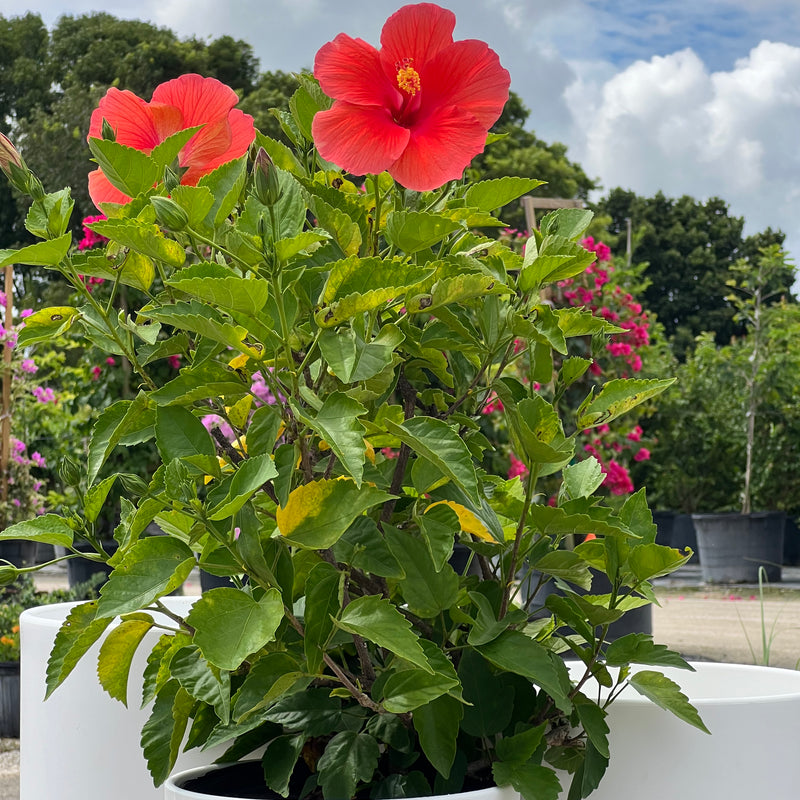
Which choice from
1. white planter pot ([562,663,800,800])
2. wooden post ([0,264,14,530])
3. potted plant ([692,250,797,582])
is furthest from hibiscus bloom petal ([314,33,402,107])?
potted plant ([692,250,797,582])

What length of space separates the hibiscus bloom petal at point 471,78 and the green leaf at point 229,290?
9.4 inches

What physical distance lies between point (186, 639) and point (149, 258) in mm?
306

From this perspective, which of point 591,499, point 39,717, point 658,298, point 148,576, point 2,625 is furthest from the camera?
point 658,298

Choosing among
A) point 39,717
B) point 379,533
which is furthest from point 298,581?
point 39,717

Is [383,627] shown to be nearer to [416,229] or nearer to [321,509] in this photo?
[321,509]

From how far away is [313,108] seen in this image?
84cm

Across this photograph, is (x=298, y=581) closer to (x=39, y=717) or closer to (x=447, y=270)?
(x=447, y=270)

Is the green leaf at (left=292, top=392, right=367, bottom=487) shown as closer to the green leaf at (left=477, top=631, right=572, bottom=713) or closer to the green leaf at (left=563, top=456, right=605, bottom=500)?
the green leaf at (left=477, top=631, right=572, bottom=713)

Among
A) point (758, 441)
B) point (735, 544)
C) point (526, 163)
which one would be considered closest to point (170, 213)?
point (735, 544)

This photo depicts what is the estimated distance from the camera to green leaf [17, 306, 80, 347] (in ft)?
2.62

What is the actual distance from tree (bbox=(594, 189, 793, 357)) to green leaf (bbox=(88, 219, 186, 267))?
22.6 meters

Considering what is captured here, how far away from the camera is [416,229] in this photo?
0.72 meters

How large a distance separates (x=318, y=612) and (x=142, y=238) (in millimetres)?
281

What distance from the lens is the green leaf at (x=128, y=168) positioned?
73 centimetres
